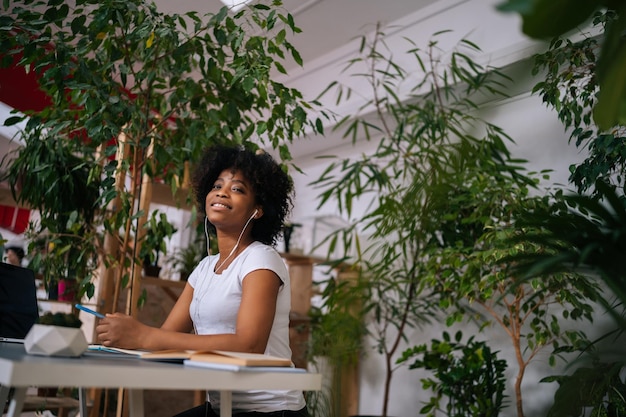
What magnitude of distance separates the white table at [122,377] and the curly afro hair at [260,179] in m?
1.04

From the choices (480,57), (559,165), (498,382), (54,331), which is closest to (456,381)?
(498,382)

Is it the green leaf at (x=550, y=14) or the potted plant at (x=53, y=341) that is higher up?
the green leaf at (x=550, y=14)

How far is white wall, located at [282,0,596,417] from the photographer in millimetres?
3643

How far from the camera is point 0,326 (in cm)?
190

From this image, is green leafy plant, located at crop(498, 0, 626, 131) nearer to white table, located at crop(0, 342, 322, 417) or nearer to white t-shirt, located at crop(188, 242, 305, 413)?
white table, located at crop(0, 342, 322, 417)

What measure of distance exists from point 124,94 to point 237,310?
1.29 meters

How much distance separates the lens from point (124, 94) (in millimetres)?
2639

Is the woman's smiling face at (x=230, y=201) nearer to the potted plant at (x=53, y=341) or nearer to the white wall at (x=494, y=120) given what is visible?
the potted plant at (x=53, y=341)

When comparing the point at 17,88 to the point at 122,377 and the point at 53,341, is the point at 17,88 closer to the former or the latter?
the point at 53,341

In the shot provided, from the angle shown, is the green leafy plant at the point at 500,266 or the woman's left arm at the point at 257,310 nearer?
the woman's left arm at the point at 257,310

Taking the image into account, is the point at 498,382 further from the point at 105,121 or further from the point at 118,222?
the point at 105,121

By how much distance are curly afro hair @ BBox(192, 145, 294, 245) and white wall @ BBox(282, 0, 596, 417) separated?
134 cm

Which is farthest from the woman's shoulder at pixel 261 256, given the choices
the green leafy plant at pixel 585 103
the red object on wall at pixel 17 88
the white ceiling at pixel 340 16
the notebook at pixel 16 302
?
the white ceiling at pixel 340 16

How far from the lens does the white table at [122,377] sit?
876 mm
